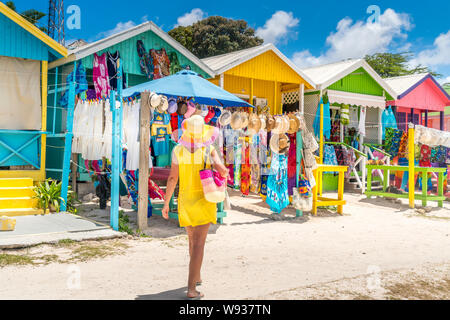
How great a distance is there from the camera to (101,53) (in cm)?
991

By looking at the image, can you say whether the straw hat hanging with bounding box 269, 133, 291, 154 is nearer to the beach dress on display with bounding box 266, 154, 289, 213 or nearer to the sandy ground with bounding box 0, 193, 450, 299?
the beach dress on display with bounding box 266, 154, 289, 213

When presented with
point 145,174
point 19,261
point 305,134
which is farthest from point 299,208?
point 19,261

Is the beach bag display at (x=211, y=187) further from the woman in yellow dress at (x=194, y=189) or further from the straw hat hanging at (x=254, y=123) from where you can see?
the straw hat hanging at (x=254, y=123)

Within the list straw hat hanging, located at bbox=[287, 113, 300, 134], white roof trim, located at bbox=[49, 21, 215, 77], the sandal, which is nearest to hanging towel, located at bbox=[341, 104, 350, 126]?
white roof trim, located at bbox=[49, 21, 215, 77]

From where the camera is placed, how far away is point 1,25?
27.7ft

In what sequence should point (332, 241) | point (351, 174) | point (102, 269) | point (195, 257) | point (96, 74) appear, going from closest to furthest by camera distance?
point (195, 257) → point (102, 269) → point (332, 241) → point (96, 74) → point (351, 174)

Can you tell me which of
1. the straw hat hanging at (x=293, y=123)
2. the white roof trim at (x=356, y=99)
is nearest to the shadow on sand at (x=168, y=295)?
the straw hat hanging at (x=293, y=123)

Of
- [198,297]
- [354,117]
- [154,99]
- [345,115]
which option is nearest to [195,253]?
[198,297]

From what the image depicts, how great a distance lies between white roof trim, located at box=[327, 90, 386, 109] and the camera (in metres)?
14.1

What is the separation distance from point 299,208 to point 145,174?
11.0 feet

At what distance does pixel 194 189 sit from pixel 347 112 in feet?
38.8

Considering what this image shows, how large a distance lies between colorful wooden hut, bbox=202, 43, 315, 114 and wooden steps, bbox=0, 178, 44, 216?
19.1ft

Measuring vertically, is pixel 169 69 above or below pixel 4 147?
above
